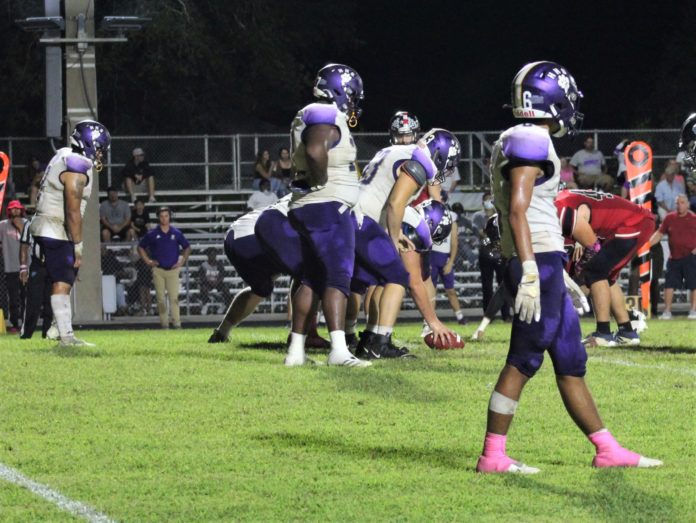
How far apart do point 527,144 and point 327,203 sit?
4.34 m

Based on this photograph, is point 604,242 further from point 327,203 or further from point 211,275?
point 211,275

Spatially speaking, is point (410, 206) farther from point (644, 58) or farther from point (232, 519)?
point (644, 58)

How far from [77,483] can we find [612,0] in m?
42.9

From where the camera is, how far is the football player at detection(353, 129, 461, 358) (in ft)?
38.4

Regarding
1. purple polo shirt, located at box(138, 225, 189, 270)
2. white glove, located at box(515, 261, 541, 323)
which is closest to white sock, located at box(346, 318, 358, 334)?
white glove, located at box(515, 261, 541, 323)

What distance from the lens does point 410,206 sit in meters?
13.6

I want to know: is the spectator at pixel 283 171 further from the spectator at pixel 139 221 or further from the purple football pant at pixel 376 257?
the purple football pant at pixel 376 257

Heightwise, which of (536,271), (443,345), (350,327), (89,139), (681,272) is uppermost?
(89,139)

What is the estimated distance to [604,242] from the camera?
540 inches

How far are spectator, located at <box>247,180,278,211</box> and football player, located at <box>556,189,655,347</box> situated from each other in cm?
1234

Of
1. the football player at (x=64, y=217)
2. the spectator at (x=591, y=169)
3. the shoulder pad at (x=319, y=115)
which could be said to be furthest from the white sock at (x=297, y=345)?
the spectator at (x=591, y=169)

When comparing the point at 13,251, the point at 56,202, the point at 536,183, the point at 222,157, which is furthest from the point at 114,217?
the point at 536,183

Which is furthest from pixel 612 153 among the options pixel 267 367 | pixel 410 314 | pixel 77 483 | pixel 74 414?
pixel 77 483

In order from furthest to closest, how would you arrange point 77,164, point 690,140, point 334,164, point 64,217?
point 64,217 → point 77,164 → point 690,140 → point 334,164
